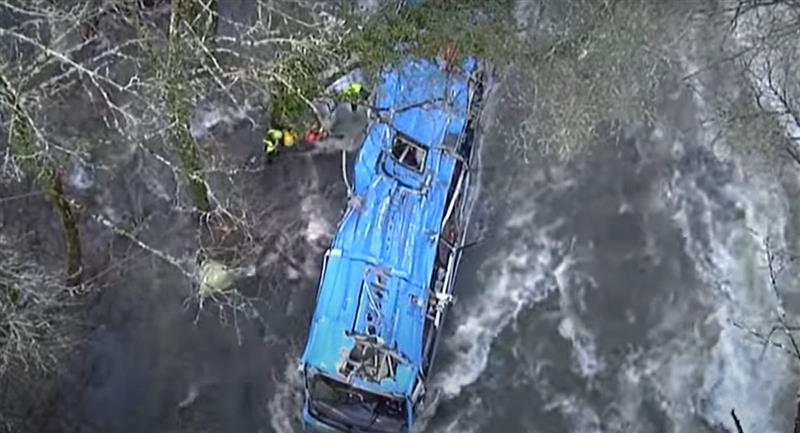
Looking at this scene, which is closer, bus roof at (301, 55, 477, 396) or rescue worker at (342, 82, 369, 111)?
bus roof at (301, 55, 477, 396)

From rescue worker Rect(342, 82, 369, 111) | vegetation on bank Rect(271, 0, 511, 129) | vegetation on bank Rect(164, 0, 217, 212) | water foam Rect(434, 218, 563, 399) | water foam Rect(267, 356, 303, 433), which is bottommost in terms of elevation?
water foam Rect(267, 356, 303, 433)

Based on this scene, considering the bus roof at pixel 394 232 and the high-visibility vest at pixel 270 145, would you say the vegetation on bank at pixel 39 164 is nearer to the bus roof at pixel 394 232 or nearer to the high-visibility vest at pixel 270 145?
the high-visibility vest at pixel 270 145

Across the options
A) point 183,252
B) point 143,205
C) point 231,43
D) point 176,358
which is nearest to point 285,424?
point 176,358

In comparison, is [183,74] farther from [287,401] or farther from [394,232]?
[287,401]

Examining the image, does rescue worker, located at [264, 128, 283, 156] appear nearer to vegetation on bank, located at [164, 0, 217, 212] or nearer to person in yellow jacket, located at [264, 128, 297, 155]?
Result: person in yellow jacket, located at [264, 128, 297, 155]

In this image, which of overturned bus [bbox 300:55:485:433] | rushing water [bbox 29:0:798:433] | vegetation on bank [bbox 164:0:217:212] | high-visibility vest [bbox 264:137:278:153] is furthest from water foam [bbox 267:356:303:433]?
high-visibility vest [bbox 264:137:278:153]

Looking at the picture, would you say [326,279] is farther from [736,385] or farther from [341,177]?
[736,385]
